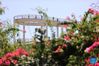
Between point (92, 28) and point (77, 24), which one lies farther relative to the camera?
point (77, 24)

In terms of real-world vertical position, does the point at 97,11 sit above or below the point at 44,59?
above

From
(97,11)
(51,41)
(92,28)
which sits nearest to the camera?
(92,28)

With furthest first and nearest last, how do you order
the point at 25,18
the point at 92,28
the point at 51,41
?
the point at 25,18
the point at 51,41
the point at 92,28

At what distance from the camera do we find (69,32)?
6719mm

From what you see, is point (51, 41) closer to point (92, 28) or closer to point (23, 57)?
point (23, 57)

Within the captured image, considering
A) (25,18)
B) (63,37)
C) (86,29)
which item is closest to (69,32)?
(63,37)

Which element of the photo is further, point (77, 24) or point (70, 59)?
point (77, 24)

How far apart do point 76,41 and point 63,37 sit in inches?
18.6

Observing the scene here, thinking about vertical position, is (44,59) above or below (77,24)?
below

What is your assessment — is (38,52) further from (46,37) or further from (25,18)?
(25,18)

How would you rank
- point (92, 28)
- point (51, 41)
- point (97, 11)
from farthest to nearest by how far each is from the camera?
point (51, 41), point (97, 11), point (92, 28)

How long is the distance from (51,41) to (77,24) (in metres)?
0.67

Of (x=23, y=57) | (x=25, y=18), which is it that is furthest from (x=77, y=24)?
(x=25, y=18)

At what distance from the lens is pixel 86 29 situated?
6188mm
